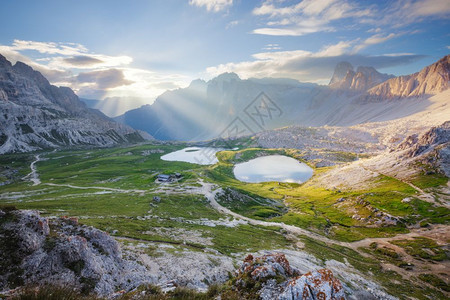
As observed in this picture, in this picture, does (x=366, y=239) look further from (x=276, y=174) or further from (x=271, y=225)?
(x=276, y=174)

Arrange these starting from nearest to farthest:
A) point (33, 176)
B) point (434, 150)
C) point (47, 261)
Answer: point (47, 261)
point (434, 150)
point (33, 176)

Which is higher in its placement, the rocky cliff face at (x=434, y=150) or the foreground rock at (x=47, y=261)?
the foreground rock at (x=47, y=261)

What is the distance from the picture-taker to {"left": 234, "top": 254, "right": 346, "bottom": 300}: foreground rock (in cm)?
1404

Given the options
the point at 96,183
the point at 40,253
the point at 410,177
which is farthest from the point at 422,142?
the point at 96,183

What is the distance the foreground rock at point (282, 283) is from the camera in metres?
14.0

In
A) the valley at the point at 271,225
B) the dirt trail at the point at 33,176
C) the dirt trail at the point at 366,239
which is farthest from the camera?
the dirt trail at the point at 33,176

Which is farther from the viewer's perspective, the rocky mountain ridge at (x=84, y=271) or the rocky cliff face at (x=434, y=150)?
the rocky cliff face at (x=434, y=150)

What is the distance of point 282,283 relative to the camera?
53.2 feet

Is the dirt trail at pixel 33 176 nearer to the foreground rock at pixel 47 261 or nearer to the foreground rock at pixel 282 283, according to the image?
the foreground rock at pixel 47 261

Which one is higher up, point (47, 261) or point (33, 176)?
point (47, 261)

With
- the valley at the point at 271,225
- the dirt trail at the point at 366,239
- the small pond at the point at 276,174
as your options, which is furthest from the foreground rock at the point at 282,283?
the small pond at the point at 276,174

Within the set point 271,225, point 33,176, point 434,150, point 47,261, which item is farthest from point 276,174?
point 33,176

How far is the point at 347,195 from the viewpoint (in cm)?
10650

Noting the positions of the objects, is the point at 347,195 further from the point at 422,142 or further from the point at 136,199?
the point at 136,199
